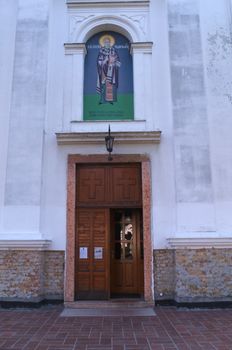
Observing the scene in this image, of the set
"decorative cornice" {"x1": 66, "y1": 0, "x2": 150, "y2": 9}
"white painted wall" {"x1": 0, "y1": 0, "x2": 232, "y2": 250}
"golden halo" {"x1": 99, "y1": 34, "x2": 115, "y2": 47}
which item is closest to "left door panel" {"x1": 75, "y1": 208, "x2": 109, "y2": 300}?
"white painted wall" {"x1": 0, "y1": 0, "x2": 232, "y2": 250}

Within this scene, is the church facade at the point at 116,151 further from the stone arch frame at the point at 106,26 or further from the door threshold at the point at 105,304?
the door threshold at the point at 105,304

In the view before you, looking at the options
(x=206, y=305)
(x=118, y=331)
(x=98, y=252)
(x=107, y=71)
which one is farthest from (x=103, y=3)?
(x=118, y=331)

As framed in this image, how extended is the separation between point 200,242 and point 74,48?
21.7 ft

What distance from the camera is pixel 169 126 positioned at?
10.3 metres

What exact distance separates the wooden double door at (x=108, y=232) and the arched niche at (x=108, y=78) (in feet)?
5.51

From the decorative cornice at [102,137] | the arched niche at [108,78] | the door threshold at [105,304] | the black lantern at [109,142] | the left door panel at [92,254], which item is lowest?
the door threshold at [105,304]

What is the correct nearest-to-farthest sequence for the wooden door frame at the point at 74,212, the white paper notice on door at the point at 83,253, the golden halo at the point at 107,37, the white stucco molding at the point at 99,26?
the wooden door frame at the point at 74,212 < the white paper notice on door at the point at 83,253 < the white stucco molding at the point at 99,26 < the golden halo at the point at 107,37

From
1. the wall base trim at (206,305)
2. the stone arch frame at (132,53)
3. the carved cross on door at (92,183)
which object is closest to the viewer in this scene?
the wall base trim at (206,305)

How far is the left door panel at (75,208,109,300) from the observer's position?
980 centimetres

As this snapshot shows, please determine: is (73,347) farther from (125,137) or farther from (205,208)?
(125,137)

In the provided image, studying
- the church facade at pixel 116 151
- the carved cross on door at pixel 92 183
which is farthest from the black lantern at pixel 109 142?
the carved cross on door at pixel 92 183

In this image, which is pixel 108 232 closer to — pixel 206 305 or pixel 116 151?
pixel 116 151

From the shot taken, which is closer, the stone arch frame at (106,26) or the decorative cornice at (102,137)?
the decorative cornice at (102,137)

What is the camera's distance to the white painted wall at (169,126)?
9.65 meters
